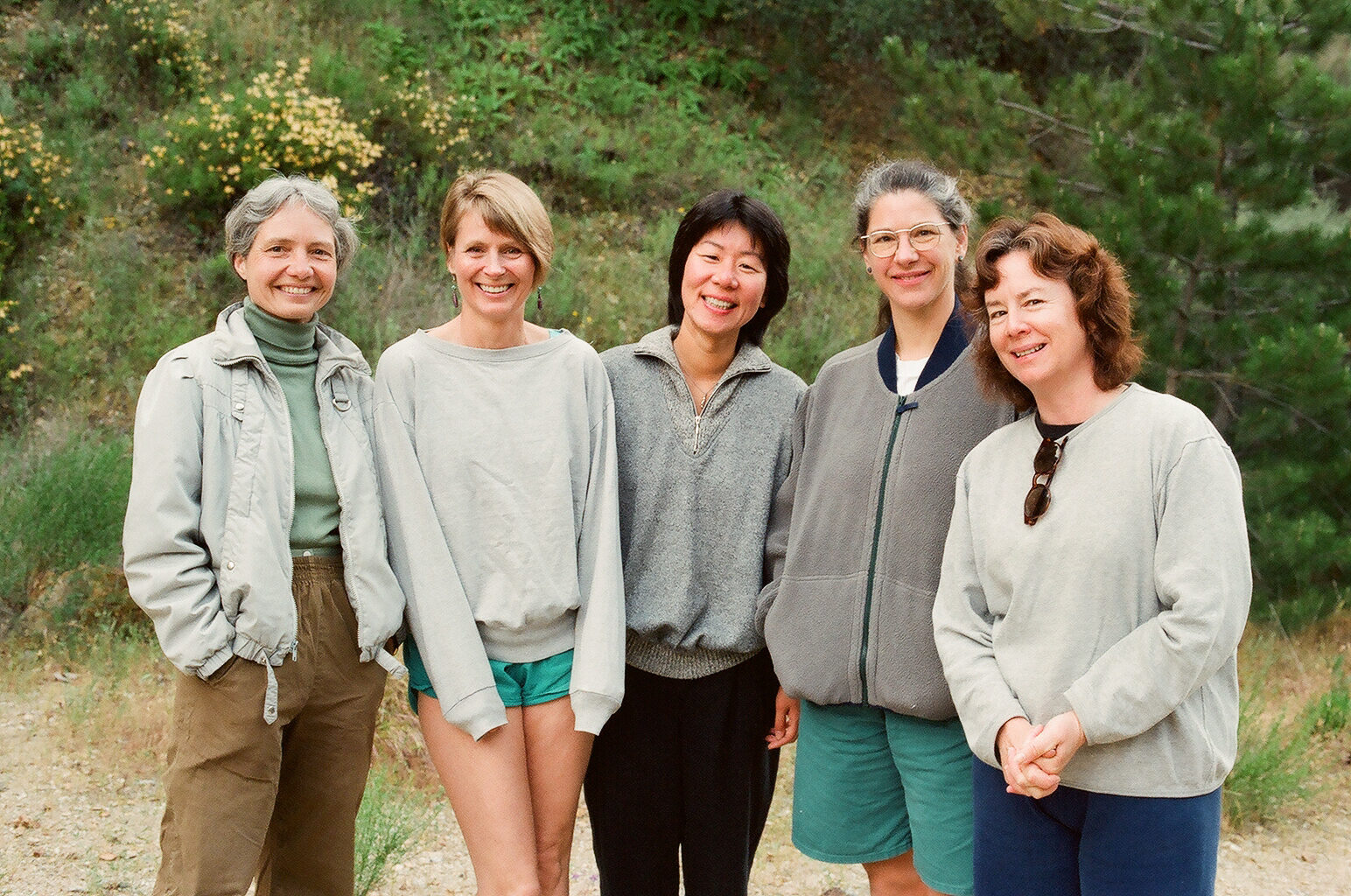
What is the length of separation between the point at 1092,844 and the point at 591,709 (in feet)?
3.36

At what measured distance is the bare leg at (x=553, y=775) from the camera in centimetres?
249

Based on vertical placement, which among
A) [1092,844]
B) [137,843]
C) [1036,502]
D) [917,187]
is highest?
[917,187]

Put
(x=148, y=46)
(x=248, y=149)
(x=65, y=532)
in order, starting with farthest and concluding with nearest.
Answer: (x=148, y=46), (x=248, y=149), (x=65, y=532)

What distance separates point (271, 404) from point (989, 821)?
5.37 ft

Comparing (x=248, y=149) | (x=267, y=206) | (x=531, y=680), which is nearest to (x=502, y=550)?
(x=531, y=680)

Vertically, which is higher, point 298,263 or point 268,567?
point 298,263

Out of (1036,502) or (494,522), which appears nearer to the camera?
(1036,502)

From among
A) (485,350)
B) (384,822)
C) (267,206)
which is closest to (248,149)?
(384,822)

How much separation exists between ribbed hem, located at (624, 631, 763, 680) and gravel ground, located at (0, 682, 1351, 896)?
1594mm

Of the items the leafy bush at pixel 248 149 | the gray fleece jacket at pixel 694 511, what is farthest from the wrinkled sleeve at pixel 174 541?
the leafy bush at pixel 248 149

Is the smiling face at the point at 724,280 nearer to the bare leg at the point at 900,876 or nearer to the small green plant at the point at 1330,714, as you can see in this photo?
the bare leg at the point at 900,876

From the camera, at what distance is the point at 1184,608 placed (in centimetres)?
183

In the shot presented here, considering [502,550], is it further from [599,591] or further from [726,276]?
[726,276]

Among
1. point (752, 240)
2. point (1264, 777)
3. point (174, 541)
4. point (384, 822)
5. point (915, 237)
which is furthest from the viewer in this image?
point (1264, 777)
